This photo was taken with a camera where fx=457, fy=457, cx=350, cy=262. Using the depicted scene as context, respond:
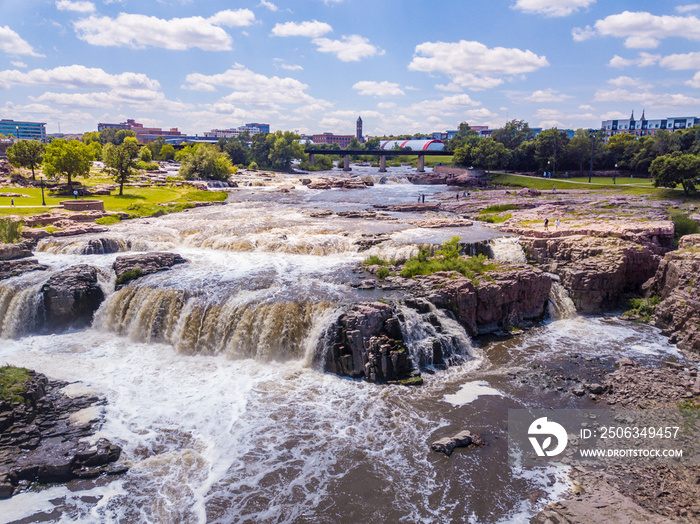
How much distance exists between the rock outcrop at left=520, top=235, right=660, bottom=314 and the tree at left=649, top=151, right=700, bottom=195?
25.5 meters

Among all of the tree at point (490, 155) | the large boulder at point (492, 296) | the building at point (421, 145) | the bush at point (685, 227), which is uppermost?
the building at point (421, 145)

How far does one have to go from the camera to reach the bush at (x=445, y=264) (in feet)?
78.5

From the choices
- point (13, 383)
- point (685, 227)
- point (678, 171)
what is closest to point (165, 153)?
point (678, 171)

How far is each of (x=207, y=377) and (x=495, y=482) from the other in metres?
11.1

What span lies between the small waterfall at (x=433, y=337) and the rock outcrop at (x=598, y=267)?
844 cm

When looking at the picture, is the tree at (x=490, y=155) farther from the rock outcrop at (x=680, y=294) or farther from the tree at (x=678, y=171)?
the rock outcrop at (x=680, y=294)

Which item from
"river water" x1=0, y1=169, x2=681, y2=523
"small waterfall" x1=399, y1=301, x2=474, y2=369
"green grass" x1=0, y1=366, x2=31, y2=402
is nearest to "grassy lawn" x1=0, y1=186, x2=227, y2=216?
"river water" x1=0, y1=169, x2=681, y2=523

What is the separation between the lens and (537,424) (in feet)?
48.5

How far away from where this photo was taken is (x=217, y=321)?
20500 mm

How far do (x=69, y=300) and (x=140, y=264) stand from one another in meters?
4.05

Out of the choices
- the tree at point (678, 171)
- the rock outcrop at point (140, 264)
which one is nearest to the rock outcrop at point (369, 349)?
the rock outcrop at point (140, 264)

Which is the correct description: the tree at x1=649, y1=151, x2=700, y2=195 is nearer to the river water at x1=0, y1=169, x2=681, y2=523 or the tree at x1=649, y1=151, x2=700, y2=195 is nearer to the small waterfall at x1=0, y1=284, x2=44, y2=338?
the river water at x1=0, y1=169, x2=681, y2=523

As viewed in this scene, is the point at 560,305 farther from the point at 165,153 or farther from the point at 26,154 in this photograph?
the point at 165,153

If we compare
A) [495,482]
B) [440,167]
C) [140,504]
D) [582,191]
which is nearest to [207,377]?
[140,504]
